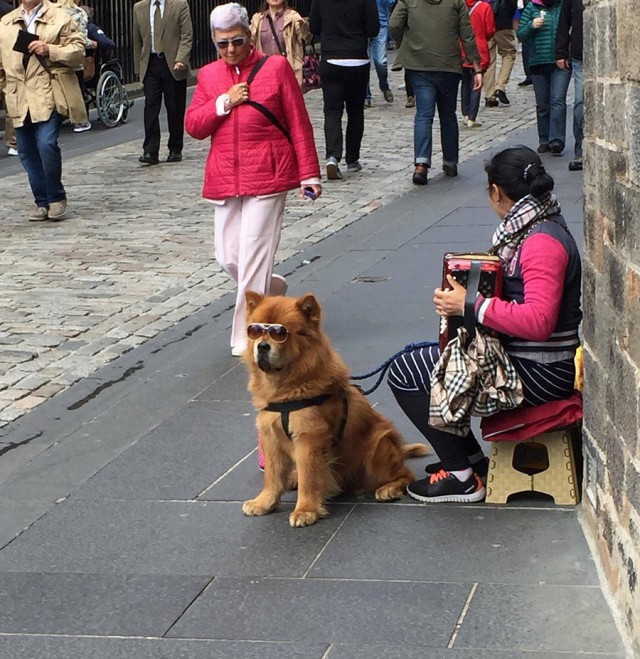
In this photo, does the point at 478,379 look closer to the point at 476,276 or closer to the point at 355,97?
the point at 476,276

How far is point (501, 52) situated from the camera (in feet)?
69.3

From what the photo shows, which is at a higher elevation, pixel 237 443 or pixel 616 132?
pixel 616 132

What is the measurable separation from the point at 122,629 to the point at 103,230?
26.4 feet

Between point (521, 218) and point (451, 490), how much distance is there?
1.10m

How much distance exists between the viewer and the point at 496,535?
16.0 ft

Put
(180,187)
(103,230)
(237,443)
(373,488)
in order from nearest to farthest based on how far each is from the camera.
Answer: (373,488) < (237,443) < (103,230) < (180,187)

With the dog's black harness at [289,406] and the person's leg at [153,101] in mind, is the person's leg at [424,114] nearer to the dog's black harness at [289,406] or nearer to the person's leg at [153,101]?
the person's leg at [153,101]

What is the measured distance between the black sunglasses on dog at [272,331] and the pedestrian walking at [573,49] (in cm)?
905

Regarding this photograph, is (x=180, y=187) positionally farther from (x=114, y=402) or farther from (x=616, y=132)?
(x=616, y=132)

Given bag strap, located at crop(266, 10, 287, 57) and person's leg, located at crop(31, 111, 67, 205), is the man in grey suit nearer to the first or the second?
bag strap, located at crop(266, 10, 287, 57)

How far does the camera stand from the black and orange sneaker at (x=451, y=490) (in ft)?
17.1

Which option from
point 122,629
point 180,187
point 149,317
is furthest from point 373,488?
point 180,187

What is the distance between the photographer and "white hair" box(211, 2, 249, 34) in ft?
23.6

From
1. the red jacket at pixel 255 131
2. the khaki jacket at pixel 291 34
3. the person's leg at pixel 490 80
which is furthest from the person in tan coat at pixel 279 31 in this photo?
the red jacket at pixel 255 131
